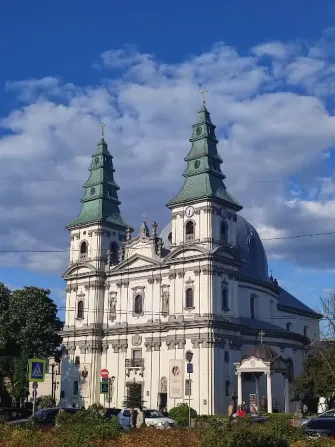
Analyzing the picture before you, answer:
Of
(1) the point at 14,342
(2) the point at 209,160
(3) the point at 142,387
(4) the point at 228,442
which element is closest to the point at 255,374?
(3) the point at 142,387

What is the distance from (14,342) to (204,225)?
2423 centimetres

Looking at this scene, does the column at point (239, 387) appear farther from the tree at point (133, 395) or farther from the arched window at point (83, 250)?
the arched window at point (83, 250)

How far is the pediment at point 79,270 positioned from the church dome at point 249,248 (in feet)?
28.8

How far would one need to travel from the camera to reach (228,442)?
623 inches

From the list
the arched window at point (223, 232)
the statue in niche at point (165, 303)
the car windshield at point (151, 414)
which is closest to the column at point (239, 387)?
the statue in niche at point (165, 303)

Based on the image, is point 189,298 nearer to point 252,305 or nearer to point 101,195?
point 252,305

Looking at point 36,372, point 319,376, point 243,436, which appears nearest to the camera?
point 243,436

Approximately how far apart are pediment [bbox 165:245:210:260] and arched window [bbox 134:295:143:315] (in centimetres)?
628

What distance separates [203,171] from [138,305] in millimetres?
15615

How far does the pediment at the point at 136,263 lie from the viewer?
218 ft

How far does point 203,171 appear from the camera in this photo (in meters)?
64.3

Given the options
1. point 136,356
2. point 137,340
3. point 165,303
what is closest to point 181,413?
point 136,356

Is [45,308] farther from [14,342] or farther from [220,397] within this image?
[220,397]

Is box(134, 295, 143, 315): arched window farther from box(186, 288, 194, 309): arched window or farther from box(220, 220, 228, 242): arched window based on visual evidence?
box(220, 220, 228, 242): arched window
